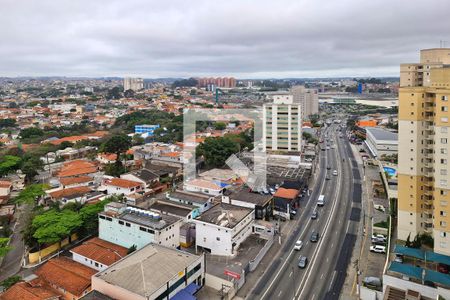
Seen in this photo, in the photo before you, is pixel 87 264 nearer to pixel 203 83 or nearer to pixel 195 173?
pixel 195 173

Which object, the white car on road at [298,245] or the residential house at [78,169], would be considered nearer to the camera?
the white car on road at [298,245]

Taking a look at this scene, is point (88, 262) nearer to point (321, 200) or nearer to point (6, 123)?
point (321, 200)

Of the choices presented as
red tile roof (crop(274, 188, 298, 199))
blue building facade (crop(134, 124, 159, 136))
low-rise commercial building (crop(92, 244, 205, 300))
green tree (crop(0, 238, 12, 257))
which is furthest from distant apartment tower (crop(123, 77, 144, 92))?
low-rise commercial building (crop(92, 244, 205, 300))

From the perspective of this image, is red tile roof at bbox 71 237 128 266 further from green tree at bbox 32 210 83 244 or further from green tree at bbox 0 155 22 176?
green tree at bbox 0 155 22 176

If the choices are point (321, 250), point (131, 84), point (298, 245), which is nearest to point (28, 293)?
point (298, 245)

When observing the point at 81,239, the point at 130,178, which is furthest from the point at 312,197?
the point at 81,239

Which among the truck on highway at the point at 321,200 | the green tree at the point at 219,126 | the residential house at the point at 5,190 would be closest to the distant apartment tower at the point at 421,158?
the truck on highway at the point at 321,200

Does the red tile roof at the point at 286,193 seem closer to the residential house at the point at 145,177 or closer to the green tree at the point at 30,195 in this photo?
the residential house at the point at 145,177
